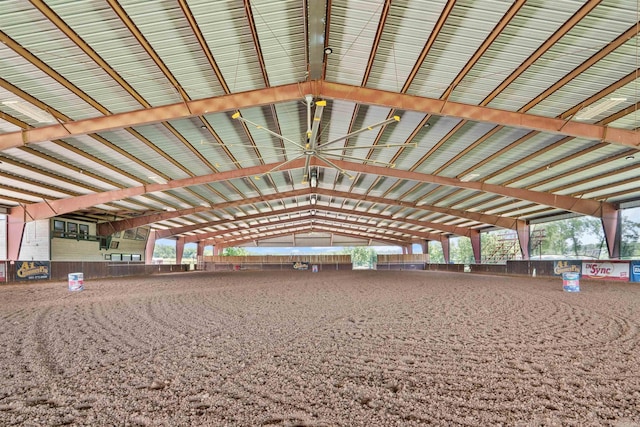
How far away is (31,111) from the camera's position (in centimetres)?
936

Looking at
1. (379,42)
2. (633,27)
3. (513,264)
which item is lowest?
(513,264)

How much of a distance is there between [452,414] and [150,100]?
455 inches

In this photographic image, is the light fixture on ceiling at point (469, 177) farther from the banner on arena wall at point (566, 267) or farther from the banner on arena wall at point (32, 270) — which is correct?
the banner on arena wall at point (32, 270)

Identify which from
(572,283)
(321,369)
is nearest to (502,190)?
(572,283)

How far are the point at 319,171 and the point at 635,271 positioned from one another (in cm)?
1793

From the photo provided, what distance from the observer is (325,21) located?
27.0ft

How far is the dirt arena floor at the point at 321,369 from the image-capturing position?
2.92m

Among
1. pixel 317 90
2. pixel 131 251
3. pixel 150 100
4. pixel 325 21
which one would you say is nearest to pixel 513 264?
pixel 317 90

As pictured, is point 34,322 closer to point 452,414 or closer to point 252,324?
point 252,324

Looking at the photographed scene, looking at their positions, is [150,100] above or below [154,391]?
above

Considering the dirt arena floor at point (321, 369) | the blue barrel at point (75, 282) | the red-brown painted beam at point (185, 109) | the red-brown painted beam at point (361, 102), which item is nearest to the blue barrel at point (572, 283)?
the red-brown painted beam at point (361, 102)

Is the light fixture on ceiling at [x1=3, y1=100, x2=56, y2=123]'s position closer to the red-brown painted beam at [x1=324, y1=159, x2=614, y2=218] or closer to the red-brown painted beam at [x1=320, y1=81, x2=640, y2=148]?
the red-brown painted beam at [x1=320, y1=81, x2=640, y2=148]

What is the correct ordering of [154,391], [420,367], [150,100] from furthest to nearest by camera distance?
[150,100], [420,367], [154,391]

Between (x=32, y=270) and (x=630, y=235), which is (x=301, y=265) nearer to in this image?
(x=32, y=270)
